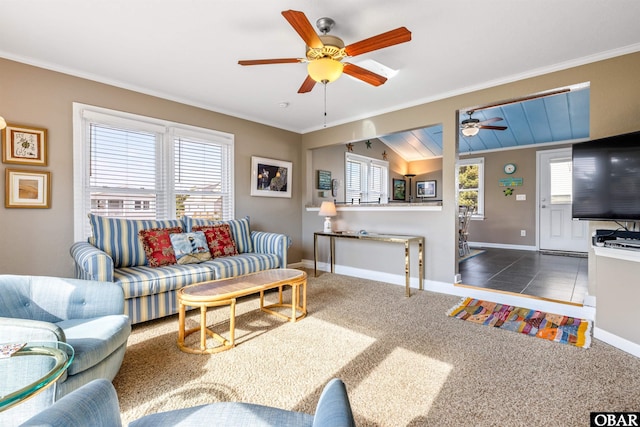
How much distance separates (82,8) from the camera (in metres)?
2.12

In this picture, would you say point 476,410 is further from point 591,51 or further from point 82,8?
point 82,8

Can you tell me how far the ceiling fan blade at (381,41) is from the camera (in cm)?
184

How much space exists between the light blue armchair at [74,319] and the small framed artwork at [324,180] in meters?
4.02

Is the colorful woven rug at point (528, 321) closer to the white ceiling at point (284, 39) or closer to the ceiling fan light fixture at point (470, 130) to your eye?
the white ceiling at point (284, 39)

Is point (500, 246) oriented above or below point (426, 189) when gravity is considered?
below

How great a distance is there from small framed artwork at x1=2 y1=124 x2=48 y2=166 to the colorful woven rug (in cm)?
426

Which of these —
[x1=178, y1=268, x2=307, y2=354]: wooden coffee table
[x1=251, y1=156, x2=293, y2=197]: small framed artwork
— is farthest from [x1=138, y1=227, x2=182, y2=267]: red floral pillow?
[x1=251, y1=156, x2=293, y2=197]: small framed artwork

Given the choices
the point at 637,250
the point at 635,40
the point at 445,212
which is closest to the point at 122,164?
the point at 445,212

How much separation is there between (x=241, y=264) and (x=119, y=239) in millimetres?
1225

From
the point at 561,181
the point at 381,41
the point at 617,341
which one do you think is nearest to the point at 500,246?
the point at 561,181

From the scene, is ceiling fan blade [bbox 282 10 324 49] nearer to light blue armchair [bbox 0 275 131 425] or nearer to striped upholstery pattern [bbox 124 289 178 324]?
light blue armchair [bbox 0 275 131 425]

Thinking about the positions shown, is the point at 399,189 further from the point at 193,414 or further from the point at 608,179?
the point at 193,414

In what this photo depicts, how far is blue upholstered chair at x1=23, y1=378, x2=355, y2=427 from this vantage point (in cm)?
69

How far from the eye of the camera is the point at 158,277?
8.73ft
